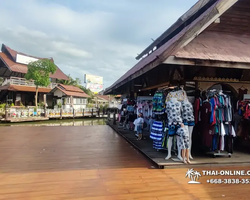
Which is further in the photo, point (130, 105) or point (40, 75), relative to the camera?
point (40, 75)

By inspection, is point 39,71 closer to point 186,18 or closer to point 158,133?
point 186,18

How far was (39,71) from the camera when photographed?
20.9 meters

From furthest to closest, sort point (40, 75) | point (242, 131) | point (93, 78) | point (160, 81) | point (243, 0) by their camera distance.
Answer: point (93, 78) → point (40, 75) → point (160, 81) → point (243, 0) → point (242, 131)

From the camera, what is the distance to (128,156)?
4.77m

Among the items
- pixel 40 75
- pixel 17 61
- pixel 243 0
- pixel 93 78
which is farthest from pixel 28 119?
pixel 93 78

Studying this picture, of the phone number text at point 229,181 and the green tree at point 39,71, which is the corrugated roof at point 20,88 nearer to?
the green tree at point 39,71

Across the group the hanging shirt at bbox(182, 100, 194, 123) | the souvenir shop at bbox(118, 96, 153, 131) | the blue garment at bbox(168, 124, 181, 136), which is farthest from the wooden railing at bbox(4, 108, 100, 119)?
the hanging shirt at bbox(182, 100, 194, 123)

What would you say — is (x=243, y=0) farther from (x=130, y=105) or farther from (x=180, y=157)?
Answer: (x=130, y=105)

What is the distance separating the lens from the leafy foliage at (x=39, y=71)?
67.5 feet

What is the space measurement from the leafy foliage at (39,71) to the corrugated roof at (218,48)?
62.2ft

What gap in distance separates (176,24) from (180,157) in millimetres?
4943

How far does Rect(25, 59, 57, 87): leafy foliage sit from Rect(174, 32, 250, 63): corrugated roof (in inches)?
746

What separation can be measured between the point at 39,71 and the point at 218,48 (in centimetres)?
1975

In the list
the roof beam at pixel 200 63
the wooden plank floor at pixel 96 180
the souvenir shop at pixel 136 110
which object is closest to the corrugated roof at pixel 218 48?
the roof beam at pixel 200 63
